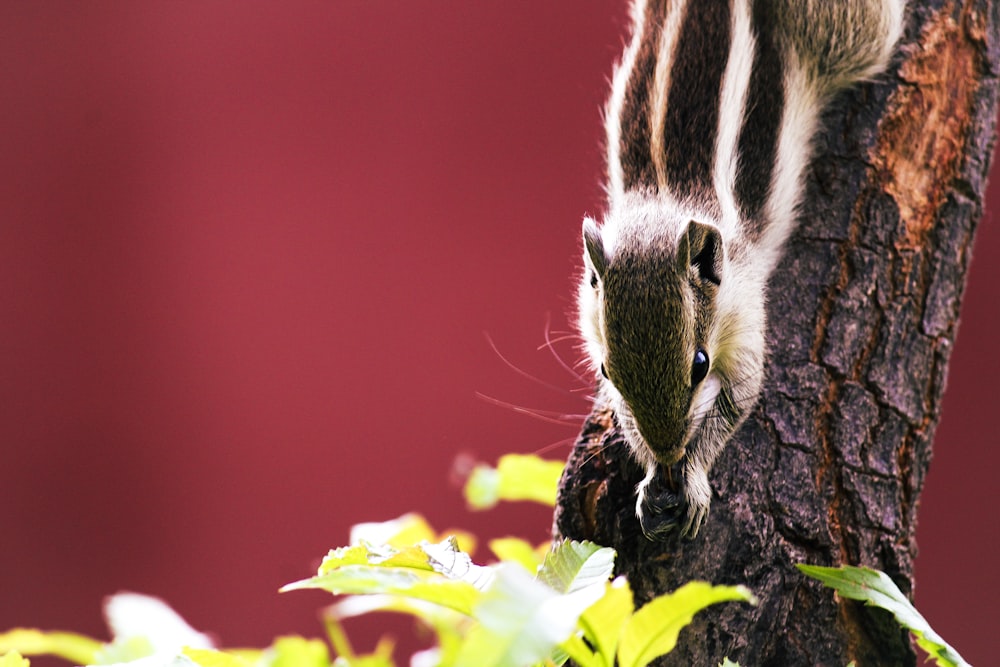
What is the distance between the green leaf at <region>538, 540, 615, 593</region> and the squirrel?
327mm

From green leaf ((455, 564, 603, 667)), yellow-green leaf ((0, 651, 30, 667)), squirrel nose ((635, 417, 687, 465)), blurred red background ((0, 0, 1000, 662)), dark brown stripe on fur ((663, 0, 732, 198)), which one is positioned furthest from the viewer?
blurred red background ((0, 0, 1000, 662))

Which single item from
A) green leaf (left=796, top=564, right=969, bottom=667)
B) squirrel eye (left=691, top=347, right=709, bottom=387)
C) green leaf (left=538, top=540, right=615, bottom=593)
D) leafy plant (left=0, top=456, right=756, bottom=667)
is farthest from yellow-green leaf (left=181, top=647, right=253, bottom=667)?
squirrel eye (left=691, top=347, right=709, bottom=387)

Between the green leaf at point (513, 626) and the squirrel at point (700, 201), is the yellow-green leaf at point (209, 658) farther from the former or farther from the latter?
the squirrel at point (700, 201)

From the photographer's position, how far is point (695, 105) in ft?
5.05

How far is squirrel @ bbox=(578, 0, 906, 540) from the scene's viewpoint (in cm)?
127

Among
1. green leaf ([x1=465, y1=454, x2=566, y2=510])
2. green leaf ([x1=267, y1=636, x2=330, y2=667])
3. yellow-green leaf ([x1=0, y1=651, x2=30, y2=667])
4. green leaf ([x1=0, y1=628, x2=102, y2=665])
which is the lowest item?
green leaf ([x1=0, y1=628, x2=102, y2=665])

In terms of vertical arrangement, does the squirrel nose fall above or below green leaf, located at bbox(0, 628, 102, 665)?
above

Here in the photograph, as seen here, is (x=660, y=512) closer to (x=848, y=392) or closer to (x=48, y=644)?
(x=848, y=392)

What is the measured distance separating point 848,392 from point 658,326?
0.88 ft

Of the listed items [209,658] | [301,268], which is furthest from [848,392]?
[301,268]

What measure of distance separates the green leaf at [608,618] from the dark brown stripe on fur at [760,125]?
3.14ft

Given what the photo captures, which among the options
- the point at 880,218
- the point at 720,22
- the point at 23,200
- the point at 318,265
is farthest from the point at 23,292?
the point at 880,218

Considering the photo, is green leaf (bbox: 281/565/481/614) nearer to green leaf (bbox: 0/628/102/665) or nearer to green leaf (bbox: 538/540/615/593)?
green leaf (bbox: 538/540/615/593)

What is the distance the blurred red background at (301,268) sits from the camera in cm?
279
